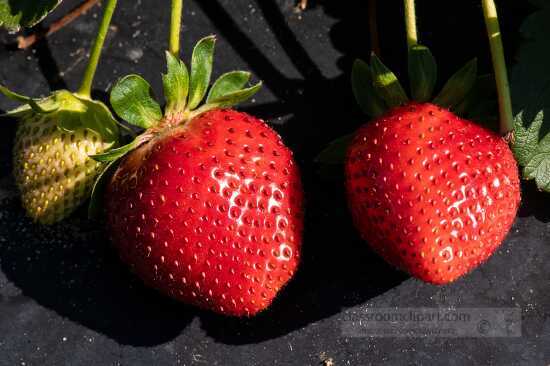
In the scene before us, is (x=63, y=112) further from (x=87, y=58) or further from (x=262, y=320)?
(x=262, y=320)

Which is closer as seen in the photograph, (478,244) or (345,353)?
(478,244)

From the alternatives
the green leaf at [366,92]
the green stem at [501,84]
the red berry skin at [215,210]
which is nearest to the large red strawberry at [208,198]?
the red berry skin at [215,210]

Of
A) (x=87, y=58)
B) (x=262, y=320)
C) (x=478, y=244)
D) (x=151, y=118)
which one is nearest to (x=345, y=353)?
(x=262, y=320)

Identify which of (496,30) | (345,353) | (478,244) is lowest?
(345,353)

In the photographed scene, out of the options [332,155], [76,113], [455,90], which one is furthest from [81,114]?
[455,90]

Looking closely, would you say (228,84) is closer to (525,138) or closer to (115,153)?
(115,153)

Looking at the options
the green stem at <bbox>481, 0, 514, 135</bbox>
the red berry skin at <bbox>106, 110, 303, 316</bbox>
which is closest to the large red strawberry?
the red berry skin at <bbox>106, 110, 303, 316</bbox>

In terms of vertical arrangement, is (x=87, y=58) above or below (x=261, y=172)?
above
